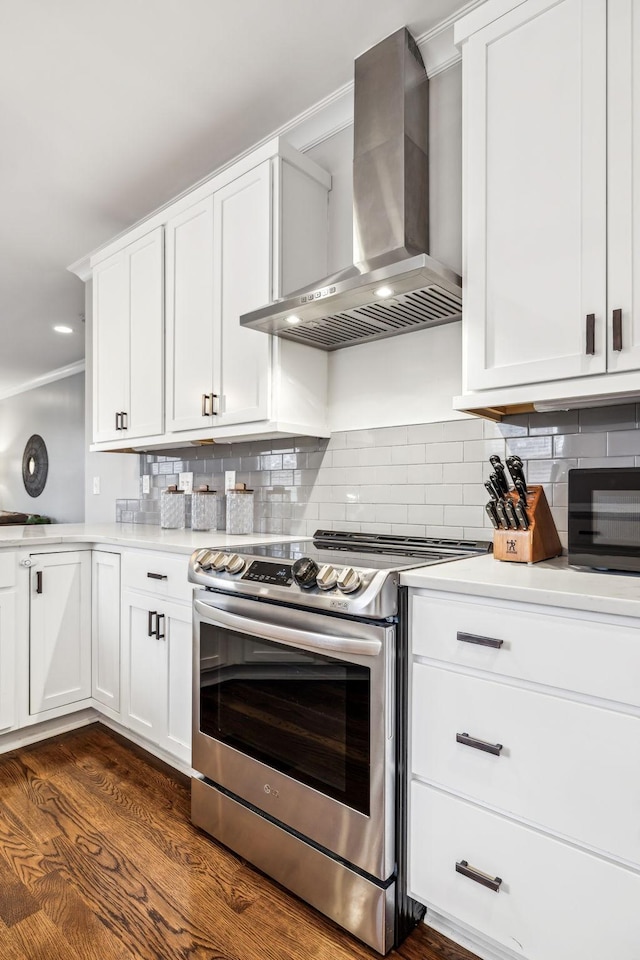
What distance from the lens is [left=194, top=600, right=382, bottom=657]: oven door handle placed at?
137 centimetres

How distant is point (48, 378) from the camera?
24.2 ft

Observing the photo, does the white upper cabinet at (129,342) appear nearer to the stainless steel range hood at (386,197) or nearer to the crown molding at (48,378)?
the stainless steel range hood at (386,197)

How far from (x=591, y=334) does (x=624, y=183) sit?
0.35 meters

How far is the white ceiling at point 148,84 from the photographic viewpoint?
1.83 meters

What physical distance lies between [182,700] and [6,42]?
234cm

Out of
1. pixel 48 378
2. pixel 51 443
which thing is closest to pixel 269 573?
pixel 51 443

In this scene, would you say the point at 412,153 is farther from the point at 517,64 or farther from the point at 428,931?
the point at 428,931

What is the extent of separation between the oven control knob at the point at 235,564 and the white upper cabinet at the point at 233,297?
0.62 metres

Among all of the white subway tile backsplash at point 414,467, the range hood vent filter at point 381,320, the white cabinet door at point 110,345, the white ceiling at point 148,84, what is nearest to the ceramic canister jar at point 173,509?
the white subway tile backsplash at point 414,467

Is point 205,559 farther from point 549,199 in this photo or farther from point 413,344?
point 549,199

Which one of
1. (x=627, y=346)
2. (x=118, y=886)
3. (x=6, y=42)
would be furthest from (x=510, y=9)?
(x=118, y=886)

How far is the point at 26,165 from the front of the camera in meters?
2.67

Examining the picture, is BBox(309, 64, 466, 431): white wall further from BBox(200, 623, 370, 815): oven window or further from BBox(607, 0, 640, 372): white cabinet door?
BBox(200, 623, 370, 815): oven window

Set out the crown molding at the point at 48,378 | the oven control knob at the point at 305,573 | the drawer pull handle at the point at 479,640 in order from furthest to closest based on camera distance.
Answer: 1. the crown molding at the point at 48,378
2. the oven control knob at the point at 305,573
3. the drawer pull handle at the point at 479,640
